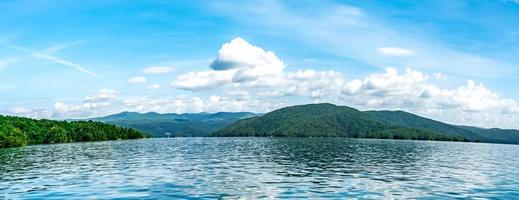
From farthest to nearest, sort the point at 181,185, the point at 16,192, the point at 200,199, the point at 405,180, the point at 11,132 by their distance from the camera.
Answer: the point at 11,132 → the point at 405,180 → the point at 181,185 → the point at 16,192 → the point at 200,199

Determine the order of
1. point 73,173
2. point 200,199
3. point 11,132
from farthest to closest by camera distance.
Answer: point 11,132
point 73,173
point 200,199

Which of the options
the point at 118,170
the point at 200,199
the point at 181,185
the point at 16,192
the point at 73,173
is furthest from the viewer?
the point at 118,170

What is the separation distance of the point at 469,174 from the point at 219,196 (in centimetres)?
5057

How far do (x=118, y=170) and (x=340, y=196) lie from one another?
43.6 meters

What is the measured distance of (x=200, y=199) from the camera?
160 ft

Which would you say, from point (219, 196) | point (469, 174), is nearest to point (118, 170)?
point (219, 196)

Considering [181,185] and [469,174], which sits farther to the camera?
[469,174]

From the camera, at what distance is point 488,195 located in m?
55.8

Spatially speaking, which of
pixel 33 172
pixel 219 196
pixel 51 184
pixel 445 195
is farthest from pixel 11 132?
pixel 445 195

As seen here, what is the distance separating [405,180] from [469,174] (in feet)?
63.5

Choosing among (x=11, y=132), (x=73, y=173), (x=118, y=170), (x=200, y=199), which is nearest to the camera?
(x=200, y=199)

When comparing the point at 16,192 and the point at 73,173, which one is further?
the point at 73,173

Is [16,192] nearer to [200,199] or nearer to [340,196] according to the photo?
[200,199]

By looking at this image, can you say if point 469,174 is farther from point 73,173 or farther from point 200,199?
point 73,173
